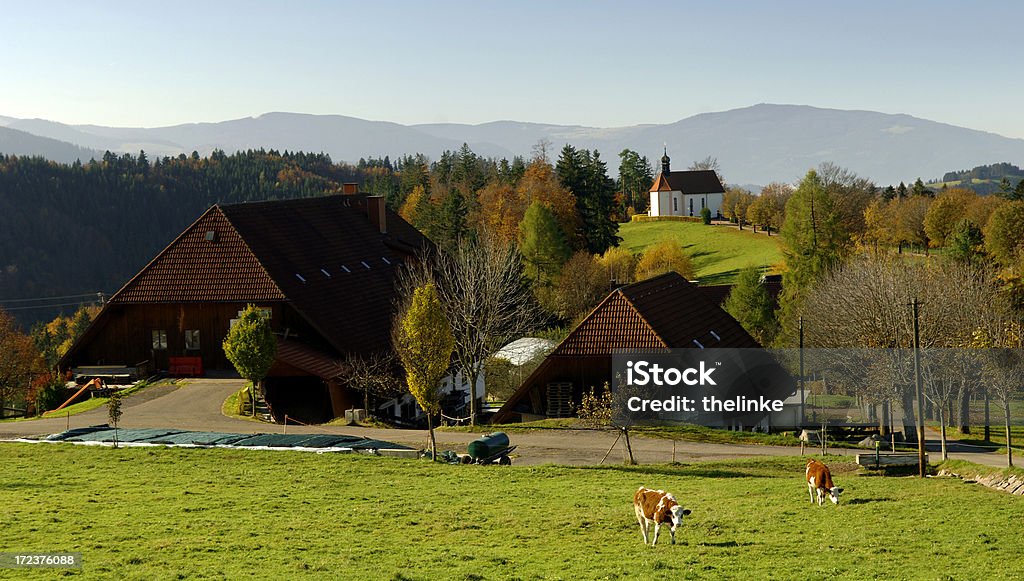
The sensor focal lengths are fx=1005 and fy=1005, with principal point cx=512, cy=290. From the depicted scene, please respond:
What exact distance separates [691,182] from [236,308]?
370ft

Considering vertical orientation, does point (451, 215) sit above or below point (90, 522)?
above

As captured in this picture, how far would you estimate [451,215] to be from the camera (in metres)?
101

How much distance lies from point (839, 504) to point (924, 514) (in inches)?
83.2

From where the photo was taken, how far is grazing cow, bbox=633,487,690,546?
1952 cm

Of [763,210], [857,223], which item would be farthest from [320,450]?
[763,210]

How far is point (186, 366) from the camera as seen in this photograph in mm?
52125

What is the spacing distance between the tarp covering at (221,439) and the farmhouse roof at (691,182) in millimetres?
120047

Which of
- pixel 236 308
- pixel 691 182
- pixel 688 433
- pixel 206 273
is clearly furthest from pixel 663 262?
pixel 691 182

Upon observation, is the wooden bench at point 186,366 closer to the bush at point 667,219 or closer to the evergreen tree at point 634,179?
the bush at point 667,219

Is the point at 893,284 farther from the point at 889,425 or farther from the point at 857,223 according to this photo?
the point at 857,223

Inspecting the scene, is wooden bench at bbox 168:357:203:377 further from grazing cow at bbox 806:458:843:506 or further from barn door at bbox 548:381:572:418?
grazing cow at bbox 806:458:843:506

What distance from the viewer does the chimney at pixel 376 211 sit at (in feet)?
232

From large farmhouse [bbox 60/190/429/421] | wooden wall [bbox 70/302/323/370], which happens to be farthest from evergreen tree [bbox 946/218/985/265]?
wooden wall [bbox 70/302/323/370]

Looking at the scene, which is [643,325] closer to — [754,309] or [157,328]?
[157,328]
